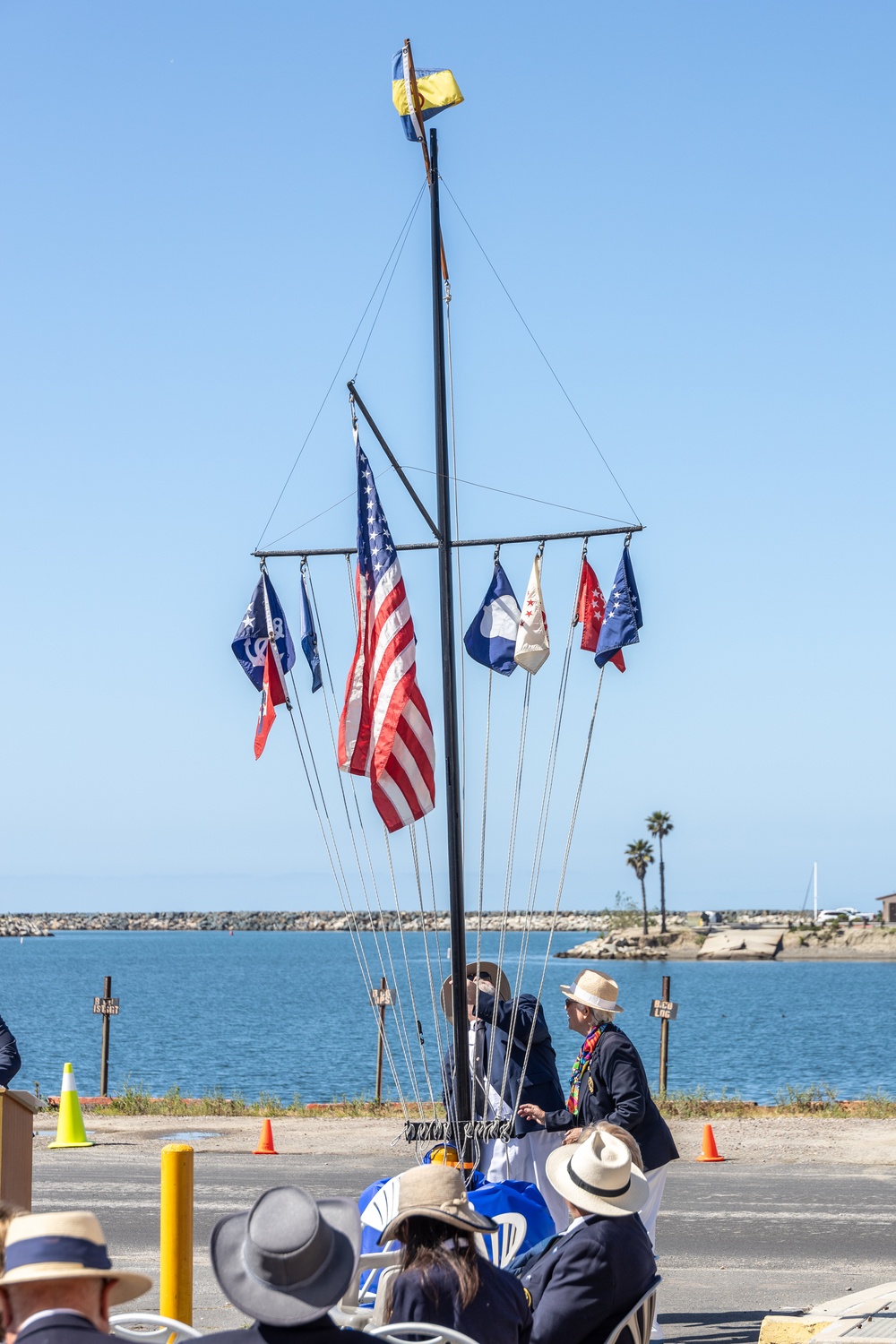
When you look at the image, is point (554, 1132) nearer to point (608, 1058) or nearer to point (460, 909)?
point (608, 1058)

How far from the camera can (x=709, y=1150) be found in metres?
15.2

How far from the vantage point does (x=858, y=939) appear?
14238 centimetres

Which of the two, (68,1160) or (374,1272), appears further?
(68,1160)

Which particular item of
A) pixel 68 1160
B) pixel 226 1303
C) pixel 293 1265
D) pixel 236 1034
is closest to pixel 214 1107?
pixel 68 1160

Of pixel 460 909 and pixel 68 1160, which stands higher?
pixel 460 909

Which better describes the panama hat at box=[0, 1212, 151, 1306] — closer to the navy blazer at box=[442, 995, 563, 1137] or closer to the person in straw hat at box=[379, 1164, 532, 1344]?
the person in straw hat at box=[379, 1164, 532, 1344]

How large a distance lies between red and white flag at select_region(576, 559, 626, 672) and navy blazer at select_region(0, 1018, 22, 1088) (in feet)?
14.8

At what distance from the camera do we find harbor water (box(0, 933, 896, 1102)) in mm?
38781

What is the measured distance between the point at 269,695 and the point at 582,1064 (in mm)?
3639

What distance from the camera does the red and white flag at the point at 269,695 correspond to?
10406 mm

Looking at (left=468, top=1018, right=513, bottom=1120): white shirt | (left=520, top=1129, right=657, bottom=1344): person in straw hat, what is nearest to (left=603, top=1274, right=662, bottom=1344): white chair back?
(left=520, top=1129, right=657, bottom=1344): person in straw hat

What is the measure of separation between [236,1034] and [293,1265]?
58.4 metres

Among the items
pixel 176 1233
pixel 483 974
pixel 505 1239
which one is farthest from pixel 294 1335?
pixel 483 974

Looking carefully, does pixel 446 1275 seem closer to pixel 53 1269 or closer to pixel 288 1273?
pixel 288 1273
